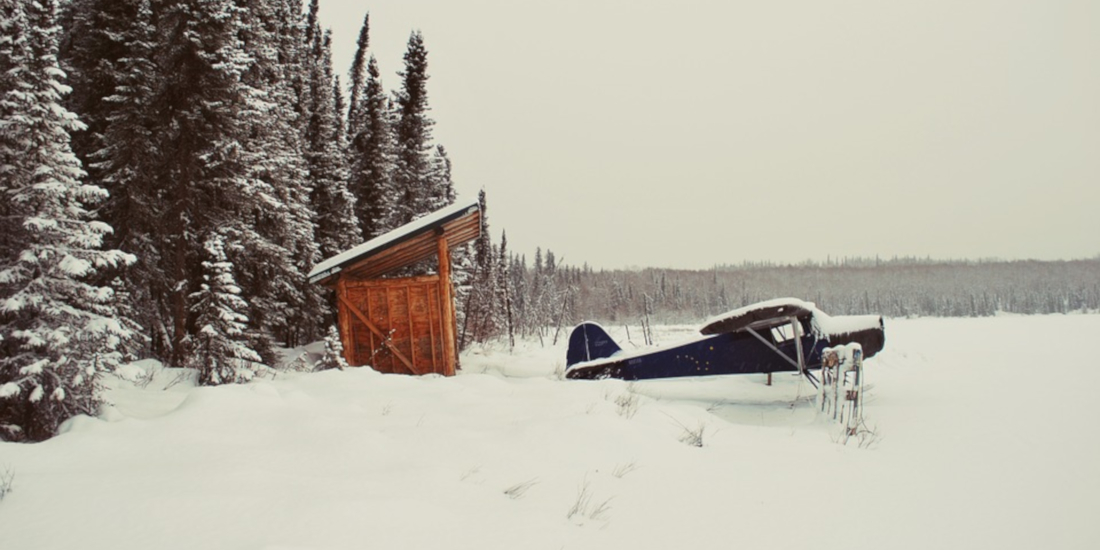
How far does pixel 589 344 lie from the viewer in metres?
12.6

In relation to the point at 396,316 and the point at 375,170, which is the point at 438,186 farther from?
the point at 396,316

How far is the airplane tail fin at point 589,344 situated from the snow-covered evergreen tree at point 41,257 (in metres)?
8.74

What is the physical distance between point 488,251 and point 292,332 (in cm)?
1598

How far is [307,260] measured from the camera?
19.2 m

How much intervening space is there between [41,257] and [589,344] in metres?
9.64

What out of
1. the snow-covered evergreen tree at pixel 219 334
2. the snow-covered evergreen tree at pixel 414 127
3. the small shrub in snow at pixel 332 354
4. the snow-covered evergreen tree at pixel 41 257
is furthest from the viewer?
the snow-covered evergreen tree at pixel 414 127

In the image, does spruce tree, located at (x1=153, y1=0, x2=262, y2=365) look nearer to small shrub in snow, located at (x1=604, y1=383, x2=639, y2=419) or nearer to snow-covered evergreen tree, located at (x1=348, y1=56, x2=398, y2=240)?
small shrub in snow, located at (x1=604, y1=383, x2=639, y2=419)

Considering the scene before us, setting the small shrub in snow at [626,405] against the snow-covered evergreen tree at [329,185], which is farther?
the snow-covered evergreen tree at [329,185]

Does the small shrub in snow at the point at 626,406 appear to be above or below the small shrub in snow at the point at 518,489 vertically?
below

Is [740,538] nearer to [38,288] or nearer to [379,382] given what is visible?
[379,382]

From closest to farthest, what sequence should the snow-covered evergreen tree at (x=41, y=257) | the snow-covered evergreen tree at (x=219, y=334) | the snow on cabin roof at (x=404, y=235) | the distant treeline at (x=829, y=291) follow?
the snow-covered evergreen tree at (x=41, y=257), the snow-covered evergreen tree at (x=219, y=334), the snow on cabin roof at (x=404, y=235), the distant treeline at (x=829, y=291)

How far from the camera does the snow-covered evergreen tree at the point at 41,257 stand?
202 inches

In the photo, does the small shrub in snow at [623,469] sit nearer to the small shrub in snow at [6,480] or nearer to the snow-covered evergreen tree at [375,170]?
the small shrub in snow at [6,480]

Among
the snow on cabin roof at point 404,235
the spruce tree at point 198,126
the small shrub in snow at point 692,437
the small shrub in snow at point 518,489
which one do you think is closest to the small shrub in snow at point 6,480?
the small shrub in snow at point 518,489
